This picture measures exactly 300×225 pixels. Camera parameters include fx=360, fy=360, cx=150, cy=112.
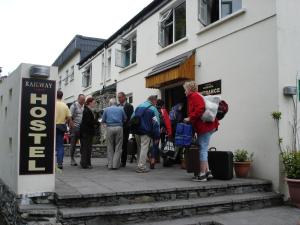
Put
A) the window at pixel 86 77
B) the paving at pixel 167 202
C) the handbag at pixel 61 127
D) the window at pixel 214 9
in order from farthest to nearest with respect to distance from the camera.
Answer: the window at pixel 86 77 → the window at pixel 214 9 → the handbag at pixel 61 127 → the paving at pixel 167 202

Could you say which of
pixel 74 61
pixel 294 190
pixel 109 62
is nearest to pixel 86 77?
pixel 74 61

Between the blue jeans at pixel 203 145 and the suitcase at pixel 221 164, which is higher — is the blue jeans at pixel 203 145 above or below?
above

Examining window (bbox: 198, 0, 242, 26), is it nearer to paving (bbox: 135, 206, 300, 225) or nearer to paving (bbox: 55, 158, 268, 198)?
paving (bbox: 55, 158, 268, 198)

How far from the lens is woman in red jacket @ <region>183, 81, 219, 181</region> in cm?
698

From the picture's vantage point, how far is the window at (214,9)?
30.8ft

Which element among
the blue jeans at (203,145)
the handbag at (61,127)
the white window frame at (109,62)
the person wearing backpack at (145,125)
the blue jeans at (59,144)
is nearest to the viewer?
the blue jeans at (203,145)

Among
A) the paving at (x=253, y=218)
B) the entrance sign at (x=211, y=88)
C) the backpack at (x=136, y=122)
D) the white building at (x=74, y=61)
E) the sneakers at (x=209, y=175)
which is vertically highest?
the white building at (x=74, y=61)

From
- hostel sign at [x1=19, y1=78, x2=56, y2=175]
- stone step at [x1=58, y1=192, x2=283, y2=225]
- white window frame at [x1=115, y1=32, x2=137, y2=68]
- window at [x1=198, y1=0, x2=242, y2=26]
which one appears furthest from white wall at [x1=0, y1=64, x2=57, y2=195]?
white window frame at [x1=115, y1=32, x2=137, y2=68]

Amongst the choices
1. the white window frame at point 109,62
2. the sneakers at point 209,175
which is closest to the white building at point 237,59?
the sneakers at point 209,175

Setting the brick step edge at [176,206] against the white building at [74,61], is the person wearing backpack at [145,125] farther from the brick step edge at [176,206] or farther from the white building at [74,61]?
the white building at [74,61]

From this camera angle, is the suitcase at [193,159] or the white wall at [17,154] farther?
the suitcase at [193,159]

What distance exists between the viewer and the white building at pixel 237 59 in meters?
7.48

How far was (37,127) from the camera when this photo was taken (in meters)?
5.78

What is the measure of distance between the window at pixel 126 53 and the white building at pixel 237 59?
220 cm
